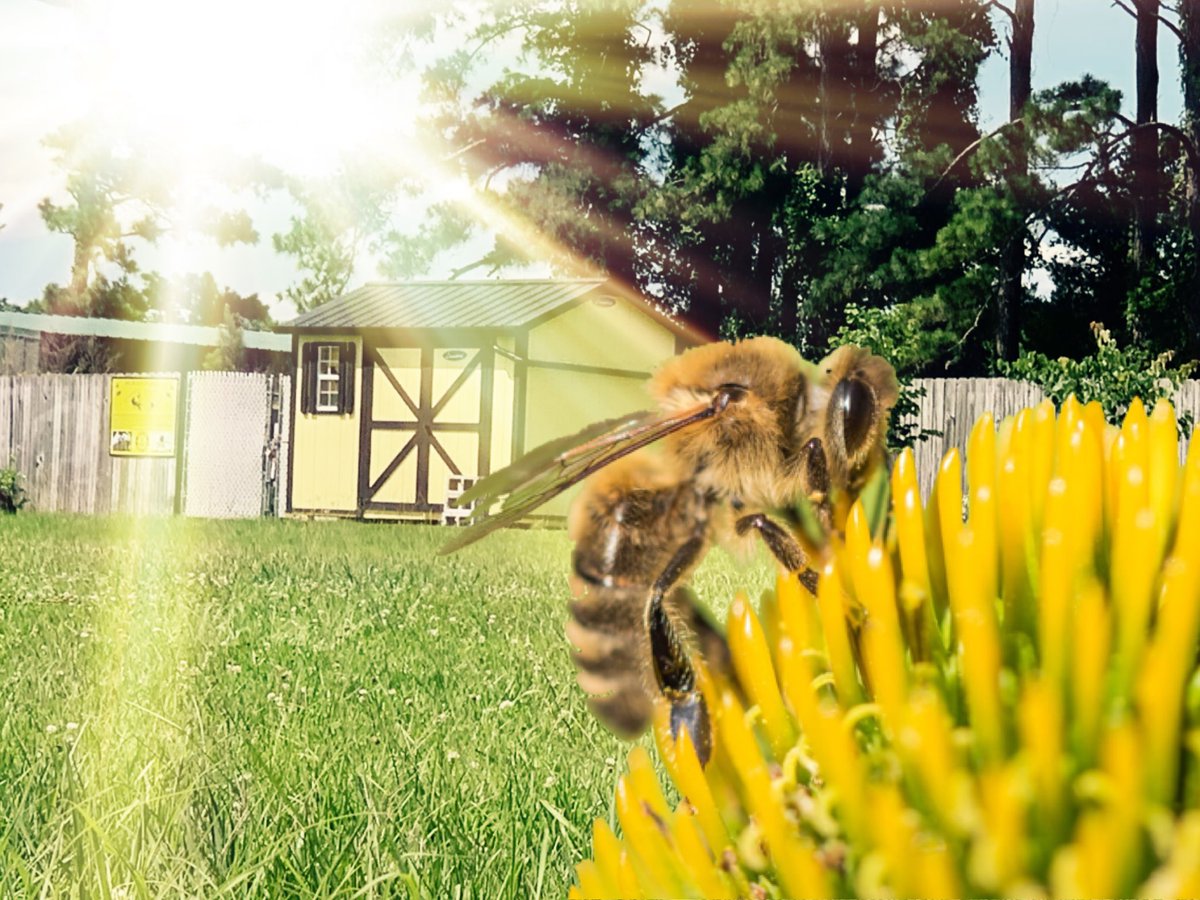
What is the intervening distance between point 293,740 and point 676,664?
2893 millimetres

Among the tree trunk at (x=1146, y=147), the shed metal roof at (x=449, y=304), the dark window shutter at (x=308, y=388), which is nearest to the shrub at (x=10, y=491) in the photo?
the dark window shutter at (x=308, y=388)

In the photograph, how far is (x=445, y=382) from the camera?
27.0 meters

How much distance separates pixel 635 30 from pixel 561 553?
22.6 meters

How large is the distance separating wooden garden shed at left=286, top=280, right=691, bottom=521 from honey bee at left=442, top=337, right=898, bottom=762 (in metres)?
23.1

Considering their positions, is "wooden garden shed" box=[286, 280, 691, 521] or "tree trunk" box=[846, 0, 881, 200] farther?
"tree trunk" box=[846, 0, 881, 200]

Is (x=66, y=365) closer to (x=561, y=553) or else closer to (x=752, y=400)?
(x=561, y=553)

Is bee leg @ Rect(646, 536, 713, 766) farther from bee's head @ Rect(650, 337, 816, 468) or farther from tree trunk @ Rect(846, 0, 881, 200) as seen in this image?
tree trunk @ Rect(846, 0, 881, 200)

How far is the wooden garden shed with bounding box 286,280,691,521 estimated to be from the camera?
26391mm

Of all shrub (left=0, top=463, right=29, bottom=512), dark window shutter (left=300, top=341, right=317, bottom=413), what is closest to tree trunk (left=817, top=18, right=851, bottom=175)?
dark window shutter (left=300, top=341, right=317, bottom=413)

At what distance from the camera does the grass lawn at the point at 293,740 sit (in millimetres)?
2756

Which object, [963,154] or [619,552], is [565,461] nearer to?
[619,552]

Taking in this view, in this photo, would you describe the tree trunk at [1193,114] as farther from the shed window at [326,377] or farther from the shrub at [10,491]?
the shrub at [10,491]

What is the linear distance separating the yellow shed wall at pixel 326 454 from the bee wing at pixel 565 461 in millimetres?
25918

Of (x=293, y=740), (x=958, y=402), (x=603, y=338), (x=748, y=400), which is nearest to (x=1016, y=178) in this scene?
(x=958, y=402)
